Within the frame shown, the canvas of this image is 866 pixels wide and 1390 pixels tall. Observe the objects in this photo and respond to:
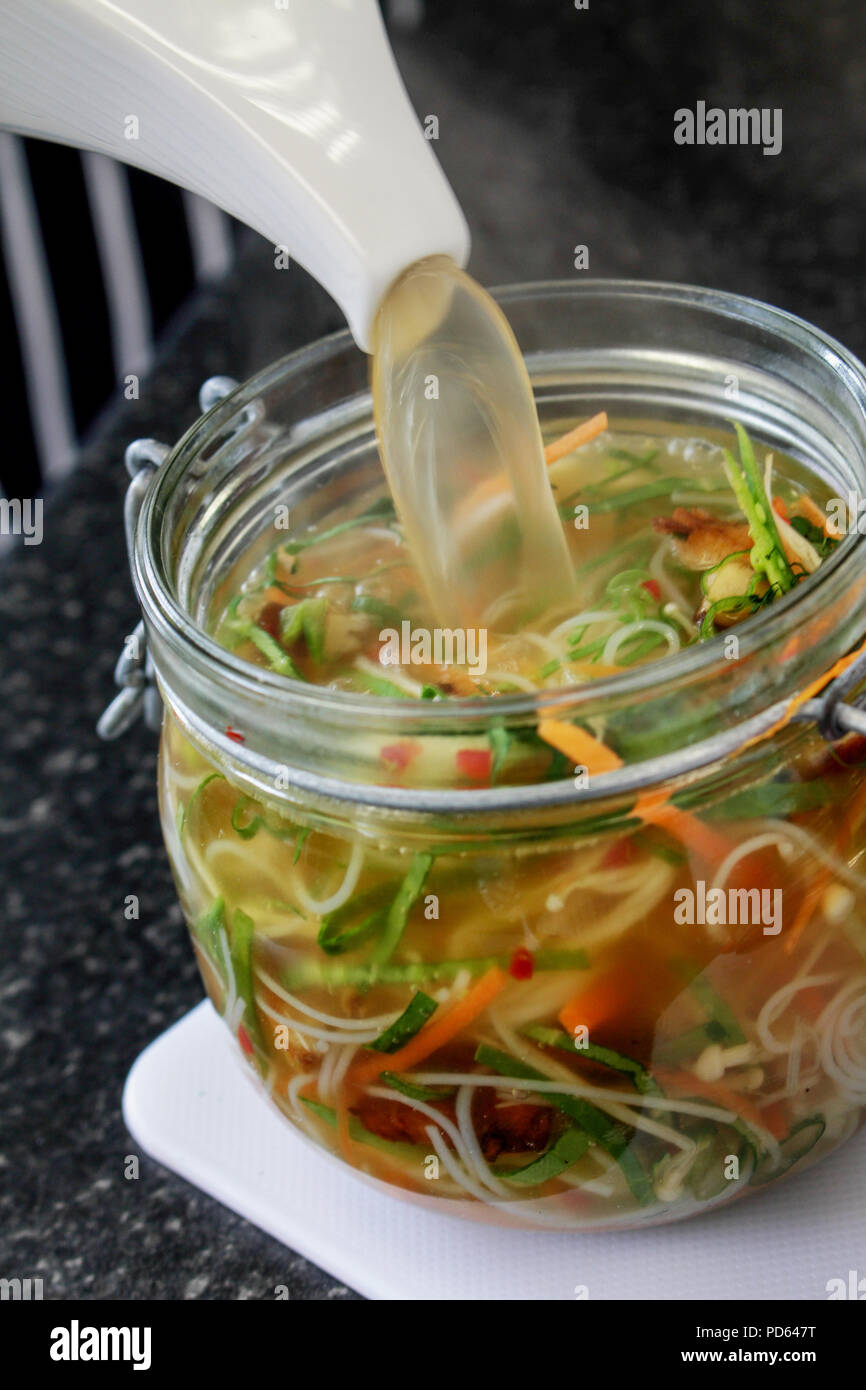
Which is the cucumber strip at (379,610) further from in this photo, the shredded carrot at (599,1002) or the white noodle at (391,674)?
the shredded carrot at (599,1002)

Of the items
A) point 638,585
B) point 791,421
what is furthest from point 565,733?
point 791,421

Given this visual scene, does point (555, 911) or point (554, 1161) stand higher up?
point (555, 911)

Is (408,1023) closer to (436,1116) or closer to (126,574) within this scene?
(436,1116)

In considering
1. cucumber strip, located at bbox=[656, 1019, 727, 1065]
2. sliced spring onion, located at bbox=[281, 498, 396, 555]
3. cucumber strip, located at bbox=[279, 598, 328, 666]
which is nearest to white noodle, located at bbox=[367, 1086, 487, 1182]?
cucumber strip, located at bbox=[656, 1019, 727, 1065]

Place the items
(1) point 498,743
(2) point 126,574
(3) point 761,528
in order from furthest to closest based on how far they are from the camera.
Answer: (2) point 126,574 < (3) point 761,528 < (1) point 498,743

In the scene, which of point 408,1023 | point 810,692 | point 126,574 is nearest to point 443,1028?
point 408,1023

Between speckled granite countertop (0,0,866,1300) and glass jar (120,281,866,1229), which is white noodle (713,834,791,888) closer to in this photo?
glass jar (120,281,866,1229)
